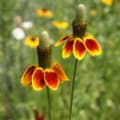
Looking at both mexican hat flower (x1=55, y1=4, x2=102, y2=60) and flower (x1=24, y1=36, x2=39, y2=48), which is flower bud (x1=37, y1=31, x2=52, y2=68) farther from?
flower (x1=24, y1=36, x2=39, y2=48)

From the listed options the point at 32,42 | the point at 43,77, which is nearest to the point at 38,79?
the point at 43,77

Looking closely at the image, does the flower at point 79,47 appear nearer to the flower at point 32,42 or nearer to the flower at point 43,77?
the flower at point 43,77

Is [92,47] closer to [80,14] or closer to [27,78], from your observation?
[80,14]

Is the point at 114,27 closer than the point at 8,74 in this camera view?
No

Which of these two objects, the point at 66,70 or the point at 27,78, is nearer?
the point at 27,78

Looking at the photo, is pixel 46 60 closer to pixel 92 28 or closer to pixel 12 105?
pixel 12 105

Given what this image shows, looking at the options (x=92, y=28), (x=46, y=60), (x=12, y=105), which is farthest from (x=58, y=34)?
(x=46, y=60)

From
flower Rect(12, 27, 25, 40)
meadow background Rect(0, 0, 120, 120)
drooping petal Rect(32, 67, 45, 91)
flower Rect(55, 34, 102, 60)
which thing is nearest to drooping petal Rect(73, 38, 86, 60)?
flower Rect(55, 34, 102, 60)

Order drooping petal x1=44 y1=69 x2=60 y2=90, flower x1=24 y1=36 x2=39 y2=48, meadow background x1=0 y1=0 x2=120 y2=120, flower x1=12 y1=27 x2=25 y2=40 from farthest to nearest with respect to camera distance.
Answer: flower x1=12 y1=27 x2=25 y2=40, flower x1=24 y1=36 x2=39 y2=48, meadow background x1=0 y1=0 x2=120 y2=120, drooping petal x1=44 y1=69 x2=60 y2=90
